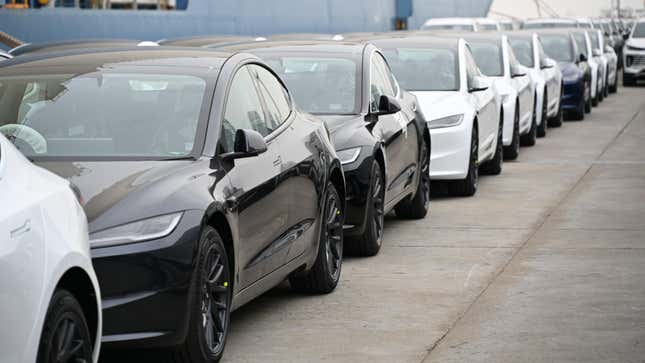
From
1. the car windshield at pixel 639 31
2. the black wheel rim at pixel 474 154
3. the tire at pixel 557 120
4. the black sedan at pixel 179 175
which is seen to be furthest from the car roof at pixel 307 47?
the car windshield at pixel 639 31

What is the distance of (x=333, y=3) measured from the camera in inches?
1620

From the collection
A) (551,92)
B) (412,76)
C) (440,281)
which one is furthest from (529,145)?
(440,281)

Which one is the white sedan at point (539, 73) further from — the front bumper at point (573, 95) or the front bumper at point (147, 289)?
the front bumper at point (147, 289)

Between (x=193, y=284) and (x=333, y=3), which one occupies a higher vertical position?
(x=193, y=284)

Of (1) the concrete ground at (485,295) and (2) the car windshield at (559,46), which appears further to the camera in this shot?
(2) the car windshield at (559,46)

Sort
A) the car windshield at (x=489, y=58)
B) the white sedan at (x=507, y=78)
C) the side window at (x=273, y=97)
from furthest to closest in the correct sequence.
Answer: the car windshield at (x=489, y=58) → the white sedan at (x=507, y=78) → the side window at (x=273, y=97)

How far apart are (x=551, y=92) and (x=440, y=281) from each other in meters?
14.0

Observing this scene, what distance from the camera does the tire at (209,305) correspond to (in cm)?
656

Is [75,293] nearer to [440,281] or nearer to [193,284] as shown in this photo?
[193,284]

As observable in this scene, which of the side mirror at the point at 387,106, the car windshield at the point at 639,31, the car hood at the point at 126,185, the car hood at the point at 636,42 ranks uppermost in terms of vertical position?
the car hood at the point at 126,185

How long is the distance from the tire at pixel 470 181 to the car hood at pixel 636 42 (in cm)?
2683

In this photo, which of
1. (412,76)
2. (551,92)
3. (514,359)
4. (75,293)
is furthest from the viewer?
(551,92)

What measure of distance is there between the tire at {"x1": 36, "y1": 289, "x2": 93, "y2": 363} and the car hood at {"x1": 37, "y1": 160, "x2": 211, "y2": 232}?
107 cm

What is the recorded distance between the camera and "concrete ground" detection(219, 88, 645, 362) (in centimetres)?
747
